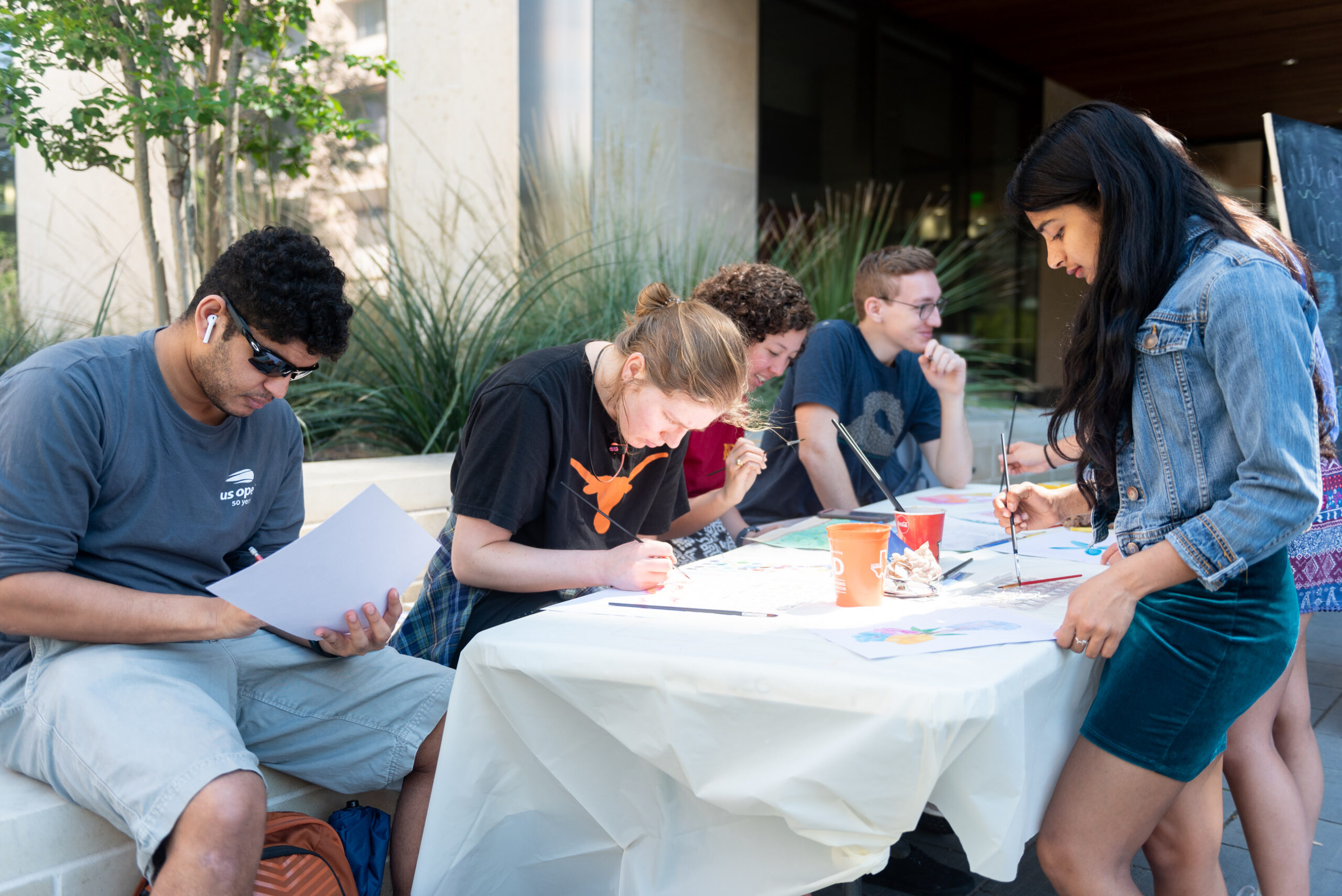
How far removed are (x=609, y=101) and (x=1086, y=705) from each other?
4.76m

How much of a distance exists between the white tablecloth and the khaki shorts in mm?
308

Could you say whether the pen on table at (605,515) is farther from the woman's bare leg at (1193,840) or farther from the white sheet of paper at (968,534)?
the woman's bare leg at (1193,840)

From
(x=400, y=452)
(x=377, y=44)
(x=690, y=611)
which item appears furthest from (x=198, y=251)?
(x=690, y=611)

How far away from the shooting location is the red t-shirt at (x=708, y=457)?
277 cm

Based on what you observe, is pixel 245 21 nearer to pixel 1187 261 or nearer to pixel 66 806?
pixel 66 806

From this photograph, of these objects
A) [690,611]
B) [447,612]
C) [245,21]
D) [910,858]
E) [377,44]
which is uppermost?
[377,44]

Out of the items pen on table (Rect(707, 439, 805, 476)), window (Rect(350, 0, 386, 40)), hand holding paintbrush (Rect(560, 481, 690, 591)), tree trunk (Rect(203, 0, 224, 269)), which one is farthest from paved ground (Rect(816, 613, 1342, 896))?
window (Rect(350, 0, 386, 40))

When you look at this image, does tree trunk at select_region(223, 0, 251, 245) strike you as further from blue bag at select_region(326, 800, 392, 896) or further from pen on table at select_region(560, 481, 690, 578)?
blue bag at select_region(326, 800, 392, 896)

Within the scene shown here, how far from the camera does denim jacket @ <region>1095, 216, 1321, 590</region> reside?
4.03 ft

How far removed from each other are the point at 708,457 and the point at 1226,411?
158 cm

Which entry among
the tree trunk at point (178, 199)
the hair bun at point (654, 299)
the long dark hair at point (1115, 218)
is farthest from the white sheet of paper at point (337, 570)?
the tree trunk at point (178, 199)

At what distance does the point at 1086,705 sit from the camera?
4.89 feet

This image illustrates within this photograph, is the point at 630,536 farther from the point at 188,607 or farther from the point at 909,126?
the point at 909,126

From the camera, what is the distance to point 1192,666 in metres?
1.34
